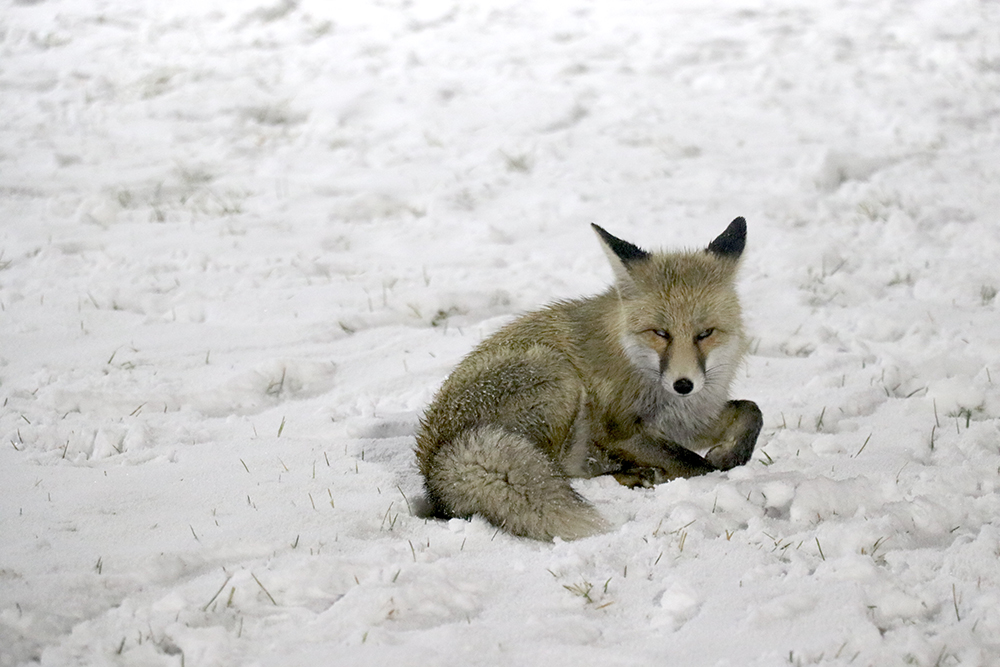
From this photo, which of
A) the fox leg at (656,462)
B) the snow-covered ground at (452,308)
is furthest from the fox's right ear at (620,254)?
the snow-covered ground at (452,308)

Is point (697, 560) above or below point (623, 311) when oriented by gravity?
below

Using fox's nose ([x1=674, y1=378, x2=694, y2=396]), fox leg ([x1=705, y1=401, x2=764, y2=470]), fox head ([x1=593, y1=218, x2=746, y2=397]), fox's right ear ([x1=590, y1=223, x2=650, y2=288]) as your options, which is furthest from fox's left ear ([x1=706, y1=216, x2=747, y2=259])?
fox's nose ([x1=674, y1=378, x2=694, y2=396])

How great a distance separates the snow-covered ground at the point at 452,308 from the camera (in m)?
3.17

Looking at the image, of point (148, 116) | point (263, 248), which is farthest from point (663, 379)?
point (148, 116)

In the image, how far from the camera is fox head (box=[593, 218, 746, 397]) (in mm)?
4105

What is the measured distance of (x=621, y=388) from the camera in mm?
4422

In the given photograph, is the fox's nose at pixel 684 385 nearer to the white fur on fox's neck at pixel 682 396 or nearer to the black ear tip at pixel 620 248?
the white fur on fox's neck at pixel 682 396

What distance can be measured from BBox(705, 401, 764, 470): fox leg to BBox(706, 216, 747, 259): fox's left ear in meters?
0.76

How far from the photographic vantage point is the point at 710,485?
407 cm

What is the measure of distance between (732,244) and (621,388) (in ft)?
3.15

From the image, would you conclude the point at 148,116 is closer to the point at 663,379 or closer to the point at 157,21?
the point at 157,21

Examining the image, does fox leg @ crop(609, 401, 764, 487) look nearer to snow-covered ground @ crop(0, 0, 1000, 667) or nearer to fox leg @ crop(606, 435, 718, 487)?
fox leg @ crop(606, 435, 718, 487)

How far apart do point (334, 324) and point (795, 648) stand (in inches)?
149

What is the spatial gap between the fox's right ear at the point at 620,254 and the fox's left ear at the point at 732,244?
16.4 inches
